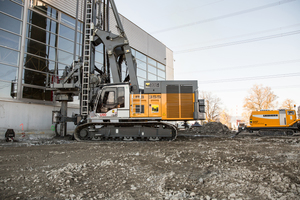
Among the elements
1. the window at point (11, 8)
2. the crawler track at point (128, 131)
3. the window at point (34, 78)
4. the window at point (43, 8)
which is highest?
the window at point (43, 8)

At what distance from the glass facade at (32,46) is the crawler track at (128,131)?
582cm

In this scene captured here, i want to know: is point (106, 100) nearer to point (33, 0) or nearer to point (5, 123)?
point (5, 123)

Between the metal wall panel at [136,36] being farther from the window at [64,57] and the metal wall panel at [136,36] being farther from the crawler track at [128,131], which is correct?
the crawler track at [128,131]

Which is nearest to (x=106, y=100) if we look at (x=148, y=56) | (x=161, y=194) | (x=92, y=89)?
(x=92, y=89)

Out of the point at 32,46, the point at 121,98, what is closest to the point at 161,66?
the point at 32,46

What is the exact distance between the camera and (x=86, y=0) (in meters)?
12.2

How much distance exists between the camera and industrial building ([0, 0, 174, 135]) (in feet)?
40.3

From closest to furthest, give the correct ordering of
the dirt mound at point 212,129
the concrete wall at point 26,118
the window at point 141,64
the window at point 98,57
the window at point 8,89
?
the concrete wall at point 26,118
the window at point 8,89
the window at point 98,57
the dirt mound at point 212,129
the window at point 141,64

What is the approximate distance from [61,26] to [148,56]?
12.8 meters

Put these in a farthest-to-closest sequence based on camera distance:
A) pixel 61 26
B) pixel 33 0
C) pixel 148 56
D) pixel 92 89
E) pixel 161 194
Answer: pixel 148 56 < pixel 61 26 < pixel 33 0 < pixel 92 89 < pixel 161 194

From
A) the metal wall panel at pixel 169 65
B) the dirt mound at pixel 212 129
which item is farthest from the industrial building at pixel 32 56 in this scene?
the metal wall panel at pixel 169 65

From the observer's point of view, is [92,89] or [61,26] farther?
[61,26]

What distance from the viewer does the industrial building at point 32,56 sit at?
1227 centimetres

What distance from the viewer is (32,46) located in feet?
45.0
